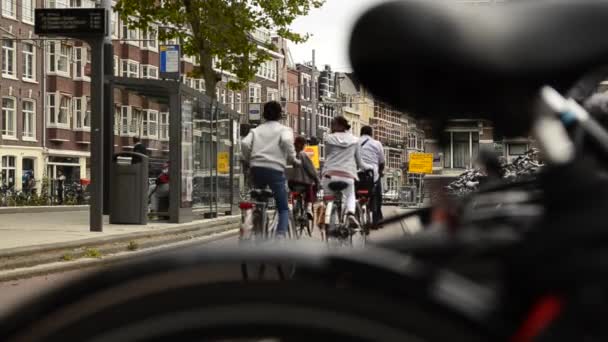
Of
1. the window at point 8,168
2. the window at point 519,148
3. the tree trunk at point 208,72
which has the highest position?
the tree trunk at point 208,72

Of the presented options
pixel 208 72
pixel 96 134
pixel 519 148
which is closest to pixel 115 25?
pixel 208 72

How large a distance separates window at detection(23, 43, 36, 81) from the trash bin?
123ft

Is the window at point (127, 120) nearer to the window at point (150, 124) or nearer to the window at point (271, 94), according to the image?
the window at point (271, 94)

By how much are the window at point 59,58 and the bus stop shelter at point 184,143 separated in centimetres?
3531

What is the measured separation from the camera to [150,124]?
2300 centimetres

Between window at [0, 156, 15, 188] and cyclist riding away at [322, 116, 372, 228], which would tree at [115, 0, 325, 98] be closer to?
cyclist riding away at [322, 116, 372, 228]

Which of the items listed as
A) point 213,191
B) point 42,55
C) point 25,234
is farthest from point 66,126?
point 25,234

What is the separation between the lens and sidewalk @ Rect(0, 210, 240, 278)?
12172mm

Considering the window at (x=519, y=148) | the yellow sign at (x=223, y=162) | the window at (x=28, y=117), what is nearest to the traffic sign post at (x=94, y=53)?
Answer: the yellow sign at (x=223, y=162)

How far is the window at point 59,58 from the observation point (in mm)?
59125

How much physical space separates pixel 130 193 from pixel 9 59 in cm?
3655

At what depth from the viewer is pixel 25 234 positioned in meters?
16.0

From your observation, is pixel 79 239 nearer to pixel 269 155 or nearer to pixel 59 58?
pixel 269 155

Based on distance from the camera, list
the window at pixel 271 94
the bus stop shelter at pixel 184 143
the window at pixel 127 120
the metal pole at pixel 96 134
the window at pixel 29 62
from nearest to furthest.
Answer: the metal pole at pixel 96 134 → the bus stop shelter at pixel 184 143 → the window at pixel 29 62 → the window at pixel 127 120 → the window at pixel 271 94
